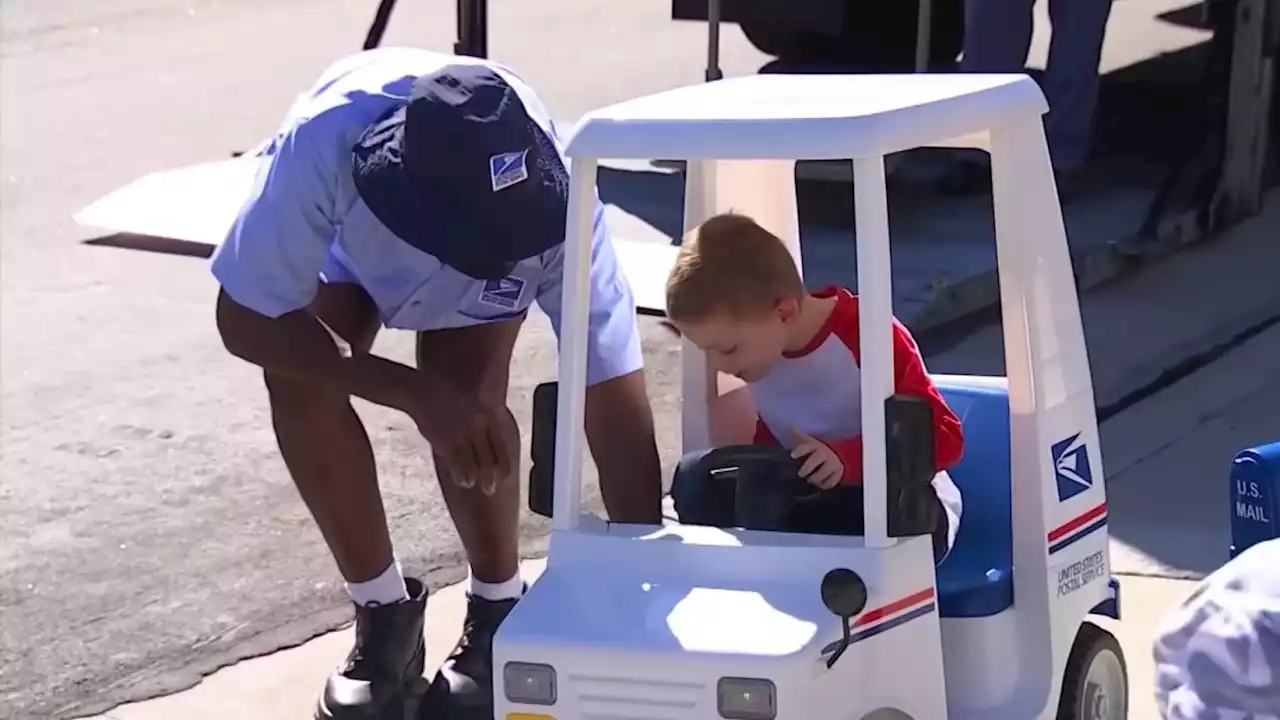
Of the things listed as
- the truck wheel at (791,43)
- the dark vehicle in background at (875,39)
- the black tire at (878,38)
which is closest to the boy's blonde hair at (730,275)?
the dark vehicle in background at (875,39)

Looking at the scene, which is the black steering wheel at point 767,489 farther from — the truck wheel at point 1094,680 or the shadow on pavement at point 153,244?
the shadow on pavement at point 153,244

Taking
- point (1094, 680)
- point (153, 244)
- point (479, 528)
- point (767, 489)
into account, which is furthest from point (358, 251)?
point (153, 244)

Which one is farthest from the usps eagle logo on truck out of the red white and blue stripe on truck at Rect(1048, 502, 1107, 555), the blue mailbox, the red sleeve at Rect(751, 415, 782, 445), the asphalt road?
the asphalt road

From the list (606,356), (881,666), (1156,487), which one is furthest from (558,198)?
(1156,487)

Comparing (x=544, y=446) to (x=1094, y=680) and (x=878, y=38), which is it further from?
(x=878, y=38)

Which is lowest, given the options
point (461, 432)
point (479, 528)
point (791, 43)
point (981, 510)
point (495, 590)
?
point (791, 43)

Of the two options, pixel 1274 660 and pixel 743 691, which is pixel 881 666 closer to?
pixel 743 691

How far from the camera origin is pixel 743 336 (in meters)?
2.75

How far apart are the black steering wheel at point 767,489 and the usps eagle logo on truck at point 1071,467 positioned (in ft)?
1.28

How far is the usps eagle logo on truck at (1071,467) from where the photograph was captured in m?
2.88

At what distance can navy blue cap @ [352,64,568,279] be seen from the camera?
2.76 m

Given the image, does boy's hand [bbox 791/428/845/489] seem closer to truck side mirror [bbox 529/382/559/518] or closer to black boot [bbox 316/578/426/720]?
truck side mirror [bbox 529/382/559/518]

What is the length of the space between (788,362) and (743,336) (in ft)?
0.53

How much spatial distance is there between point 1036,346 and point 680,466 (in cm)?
57
